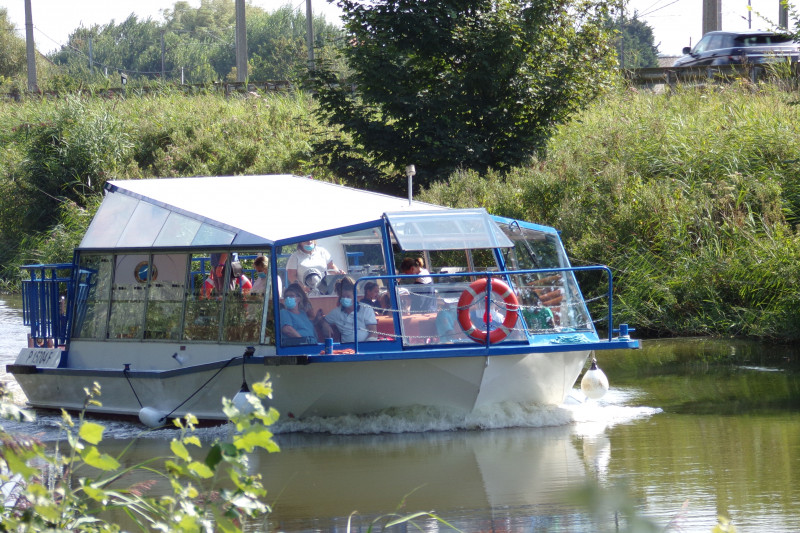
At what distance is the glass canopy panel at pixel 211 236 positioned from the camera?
11219 mm

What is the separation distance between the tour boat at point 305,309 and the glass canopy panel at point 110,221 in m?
0.03

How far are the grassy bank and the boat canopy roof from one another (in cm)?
52

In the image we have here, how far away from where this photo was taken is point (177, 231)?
11.9 meters

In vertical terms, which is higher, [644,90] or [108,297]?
[644,90]

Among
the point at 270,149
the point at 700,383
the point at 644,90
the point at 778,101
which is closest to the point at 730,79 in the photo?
the point at 644,90

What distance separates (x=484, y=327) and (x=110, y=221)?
207 inches

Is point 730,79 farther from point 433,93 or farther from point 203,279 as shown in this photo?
point 203,279

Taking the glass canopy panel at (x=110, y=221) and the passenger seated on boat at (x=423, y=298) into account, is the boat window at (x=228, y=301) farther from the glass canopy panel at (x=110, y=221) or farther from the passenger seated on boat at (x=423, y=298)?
the passenger seated on boat at (x=423, y=298)

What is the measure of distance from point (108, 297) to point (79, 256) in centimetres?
83

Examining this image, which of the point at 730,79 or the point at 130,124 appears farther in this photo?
the point at 130,124

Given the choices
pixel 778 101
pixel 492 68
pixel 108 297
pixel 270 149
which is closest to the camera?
pixel 108 297

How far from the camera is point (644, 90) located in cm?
2722

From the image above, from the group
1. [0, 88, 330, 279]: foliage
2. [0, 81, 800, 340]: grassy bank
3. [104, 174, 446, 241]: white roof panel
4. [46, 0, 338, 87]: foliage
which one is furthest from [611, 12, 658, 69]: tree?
[104, 174, 446, 241]: white roof panel

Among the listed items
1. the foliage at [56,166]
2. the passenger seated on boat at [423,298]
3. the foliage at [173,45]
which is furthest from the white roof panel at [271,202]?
the foliage at [173,45]
